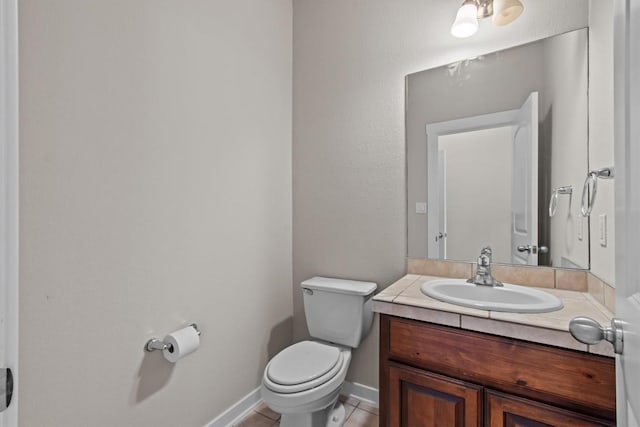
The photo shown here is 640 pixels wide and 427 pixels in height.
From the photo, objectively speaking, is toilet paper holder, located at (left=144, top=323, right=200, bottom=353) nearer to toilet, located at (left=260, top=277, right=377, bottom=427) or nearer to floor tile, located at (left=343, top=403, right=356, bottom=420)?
toilet, located at (left=260, top=277, right=377, bottom=427)

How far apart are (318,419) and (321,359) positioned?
0.93 ft

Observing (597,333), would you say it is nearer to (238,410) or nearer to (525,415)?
(525,415)

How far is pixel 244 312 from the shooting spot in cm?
181

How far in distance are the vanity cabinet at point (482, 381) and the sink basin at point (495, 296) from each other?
0.11 m

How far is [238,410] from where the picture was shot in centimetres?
176

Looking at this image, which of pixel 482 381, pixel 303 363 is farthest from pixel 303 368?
pixel 482 381

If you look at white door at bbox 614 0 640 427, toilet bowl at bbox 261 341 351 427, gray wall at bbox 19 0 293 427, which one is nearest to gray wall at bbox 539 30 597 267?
white door at bbox 614 0 640 427

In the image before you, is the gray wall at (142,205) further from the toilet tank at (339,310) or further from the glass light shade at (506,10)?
the glass light shade at (506,10)

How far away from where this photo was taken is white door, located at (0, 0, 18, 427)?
49 cm

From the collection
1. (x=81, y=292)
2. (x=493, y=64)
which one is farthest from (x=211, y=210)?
(x=493, y=64)

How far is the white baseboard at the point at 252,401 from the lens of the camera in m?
1.68

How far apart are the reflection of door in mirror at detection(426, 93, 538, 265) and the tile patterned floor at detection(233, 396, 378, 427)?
3.26 ft

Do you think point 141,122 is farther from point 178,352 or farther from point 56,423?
point 56,423

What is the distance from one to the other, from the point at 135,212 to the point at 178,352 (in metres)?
0.61
